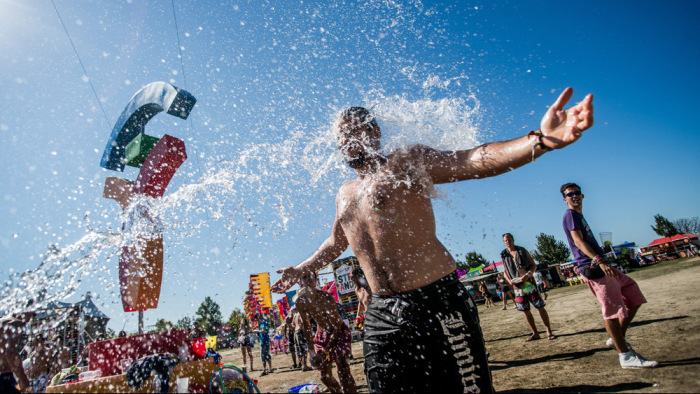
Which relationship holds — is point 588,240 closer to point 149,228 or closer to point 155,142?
point 149,228

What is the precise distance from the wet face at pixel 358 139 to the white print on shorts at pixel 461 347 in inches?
41.7

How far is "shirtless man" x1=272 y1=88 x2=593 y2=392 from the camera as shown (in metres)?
1.52

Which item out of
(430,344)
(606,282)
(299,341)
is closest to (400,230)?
(430,344)

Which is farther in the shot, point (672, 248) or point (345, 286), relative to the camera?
point (672, 248)

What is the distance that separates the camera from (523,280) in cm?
568

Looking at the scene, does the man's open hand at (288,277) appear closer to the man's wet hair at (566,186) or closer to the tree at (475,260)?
the man's wet hair at (566,186)

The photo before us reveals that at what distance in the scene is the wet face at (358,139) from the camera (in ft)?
6.84

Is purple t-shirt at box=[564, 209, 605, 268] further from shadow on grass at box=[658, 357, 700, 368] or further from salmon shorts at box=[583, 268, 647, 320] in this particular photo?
shadow on grass at box=[658, 357, 700, 368]

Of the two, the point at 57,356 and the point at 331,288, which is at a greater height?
the point at 331,288

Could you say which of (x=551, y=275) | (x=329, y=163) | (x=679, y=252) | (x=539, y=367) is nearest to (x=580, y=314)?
(x=539, y=367)

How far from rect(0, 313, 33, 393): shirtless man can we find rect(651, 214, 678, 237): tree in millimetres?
63774

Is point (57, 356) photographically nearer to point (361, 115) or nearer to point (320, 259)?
point (320, 259)

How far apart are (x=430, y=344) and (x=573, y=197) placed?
133 inches

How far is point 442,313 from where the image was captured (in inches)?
65.5
